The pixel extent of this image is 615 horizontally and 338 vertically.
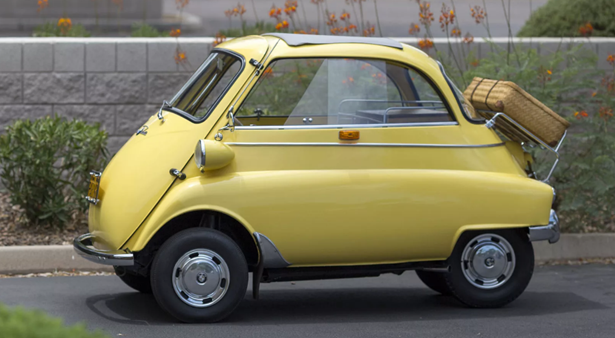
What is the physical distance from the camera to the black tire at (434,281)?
717 cm

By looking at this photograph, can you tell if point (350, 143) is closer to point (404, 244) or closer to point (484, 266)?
point (404, 244)

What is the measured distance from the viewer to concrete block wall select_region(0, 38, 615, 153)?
34.8 ft

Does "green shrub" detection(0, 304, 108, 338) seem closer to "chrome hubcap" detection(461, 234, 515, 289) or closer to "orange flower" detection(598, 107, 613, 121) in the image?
"chrome hubcap" detection(461, 234, 515, 289)

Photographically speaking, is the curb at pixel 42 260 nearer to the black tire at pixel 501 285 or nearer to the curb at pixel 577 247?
the black tire at pixel 501 285

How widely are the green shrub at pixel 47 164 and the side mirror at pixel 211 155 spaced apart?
10.2ft

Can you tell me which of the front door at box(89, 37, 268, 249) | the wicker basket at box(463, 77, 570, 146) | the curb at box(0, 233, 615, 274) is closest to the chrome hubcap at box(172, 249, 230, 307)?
the front door at box(89, 37, 268, 249)

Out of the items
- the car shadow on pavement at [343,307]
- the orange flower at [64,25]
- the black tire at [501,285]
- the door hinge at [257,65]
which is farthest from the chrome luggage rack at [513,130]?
the orange flower at [64,25]

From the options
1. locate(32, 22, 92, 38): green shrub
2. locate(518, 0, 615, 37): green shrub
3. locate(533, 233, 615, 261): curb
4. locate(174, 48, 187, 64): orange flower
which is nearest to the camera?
locate(533, 233, 615, 261): curb

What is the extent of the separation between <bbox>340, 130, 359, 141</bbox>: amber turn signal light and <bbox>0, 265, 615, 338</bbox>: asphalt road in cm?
131

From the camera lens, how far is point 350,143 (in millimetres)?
6391

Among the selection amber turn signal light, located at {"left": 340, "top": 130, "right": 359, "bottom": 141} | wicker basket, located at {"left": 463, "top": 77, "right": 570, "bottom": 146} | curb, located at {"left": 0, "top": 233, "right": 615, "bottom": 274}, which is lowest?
curb, located at {"left": 0, "top": 233, "right": 615, "bottom": 274}

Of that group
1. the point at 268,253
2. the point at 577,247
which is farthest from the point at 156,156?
the point at 577,247

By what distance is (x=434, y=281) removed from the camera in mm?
7387

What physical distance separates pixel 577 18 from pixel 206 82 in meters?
6.57
